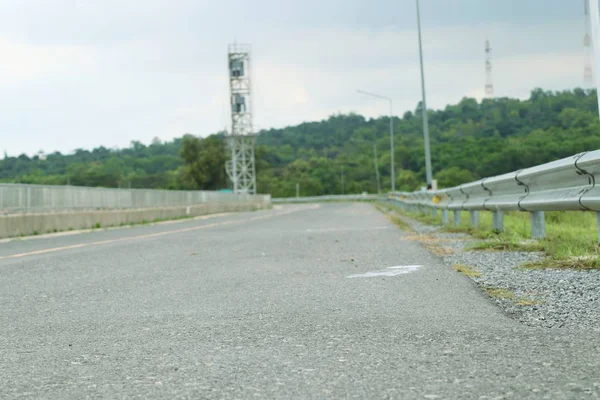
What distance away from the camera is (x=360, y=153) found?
124750mm

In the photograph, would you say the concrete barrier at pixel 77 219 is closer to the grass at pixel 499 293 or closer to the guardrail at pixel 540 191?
the guardrail at pixel 540 191

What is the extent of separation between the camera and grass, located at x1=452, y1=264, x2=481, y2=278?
815 centimetres

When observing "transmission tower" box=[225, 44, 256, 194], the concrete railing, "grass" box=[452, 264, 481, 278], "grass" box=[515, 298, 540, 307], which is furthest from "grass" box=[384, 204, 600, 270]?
"transmission tower" box=[225, 44, 256, 194]

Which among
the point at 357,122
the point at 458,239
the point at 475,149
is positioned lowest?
the point at 458,239

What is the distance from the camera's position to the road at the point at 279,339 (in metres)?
3.90

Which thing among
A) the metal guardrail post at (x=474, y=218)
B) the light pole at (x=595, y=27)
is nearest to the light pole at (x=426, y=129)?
the metal guardrail post at (x=474, y=218)

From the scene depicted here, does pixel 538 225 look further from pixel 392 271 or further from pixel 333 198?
pixel 333 198

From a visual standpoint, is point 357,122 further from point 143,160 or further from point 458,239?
point 458,239

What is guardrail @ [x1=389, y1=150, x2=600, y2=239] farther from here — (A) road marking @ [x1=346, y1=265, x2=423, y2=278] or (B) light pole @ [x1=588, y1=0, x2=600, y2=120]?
(A) road marking @ [x1=346, y1=265, x2=423, y2=278]

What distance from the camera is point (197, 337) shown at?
5254 mm

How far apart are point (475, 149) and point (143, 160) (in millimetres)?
72616

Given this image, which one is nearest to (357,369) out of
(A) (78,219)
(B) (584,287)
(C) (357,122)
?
(B) (584,287)

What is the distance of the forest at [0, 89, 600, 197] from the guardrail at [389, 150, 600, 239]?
4.27 feet

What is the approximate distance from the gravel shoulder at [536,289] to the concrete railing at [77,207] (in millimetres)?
14735
